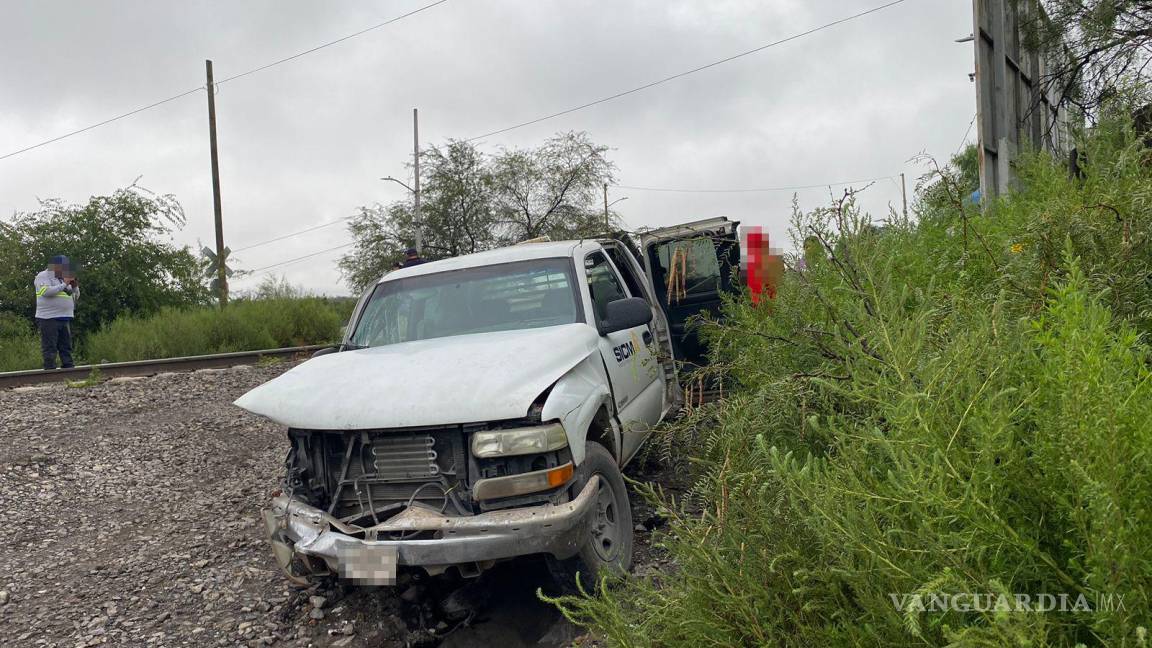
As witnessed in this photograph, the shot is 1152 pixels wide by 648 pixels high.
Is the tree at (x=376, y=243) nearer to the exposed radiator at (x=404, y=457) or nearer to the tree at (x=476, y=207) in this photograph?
the tree at (x=476, y=207)

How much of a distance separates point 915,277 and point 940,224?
125cm

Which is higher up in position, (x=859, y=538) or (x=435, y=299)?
(x=435, y=299)

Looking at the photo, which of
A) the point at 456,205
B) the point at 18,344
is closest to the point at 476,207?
the point at 456,205

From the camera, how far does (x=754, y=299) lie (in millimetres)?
4551

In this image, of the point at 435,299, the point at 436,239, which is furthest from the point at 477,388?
the point at 436,239

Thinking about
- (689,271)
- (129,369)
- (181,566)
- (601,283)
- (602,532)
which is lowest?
(181,566)

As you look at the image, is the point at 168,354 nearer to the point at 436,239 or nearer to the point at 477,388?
the point at 436,239

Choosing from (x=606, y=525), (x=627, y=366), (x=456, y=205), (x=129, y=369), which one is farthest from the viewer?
(x=456, y=205)

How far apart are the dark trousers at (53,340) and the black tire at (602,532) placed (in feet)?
39.0

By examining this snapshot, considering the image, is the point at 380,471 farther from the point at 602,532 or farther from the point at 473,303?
the point at 473,303

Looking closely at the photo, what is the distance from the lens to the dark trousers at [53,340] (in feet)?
39.4

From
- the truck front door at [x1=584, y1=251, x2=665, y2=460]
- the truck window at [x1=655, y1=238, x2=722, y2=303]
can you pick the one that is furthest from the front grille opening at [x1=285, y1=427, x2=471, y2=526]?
the truck window at [x1=655, y1=238, x2=722, y2=303]

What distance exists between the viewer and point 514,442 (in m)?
3.20

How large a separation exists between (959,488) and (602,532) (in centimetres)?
228
